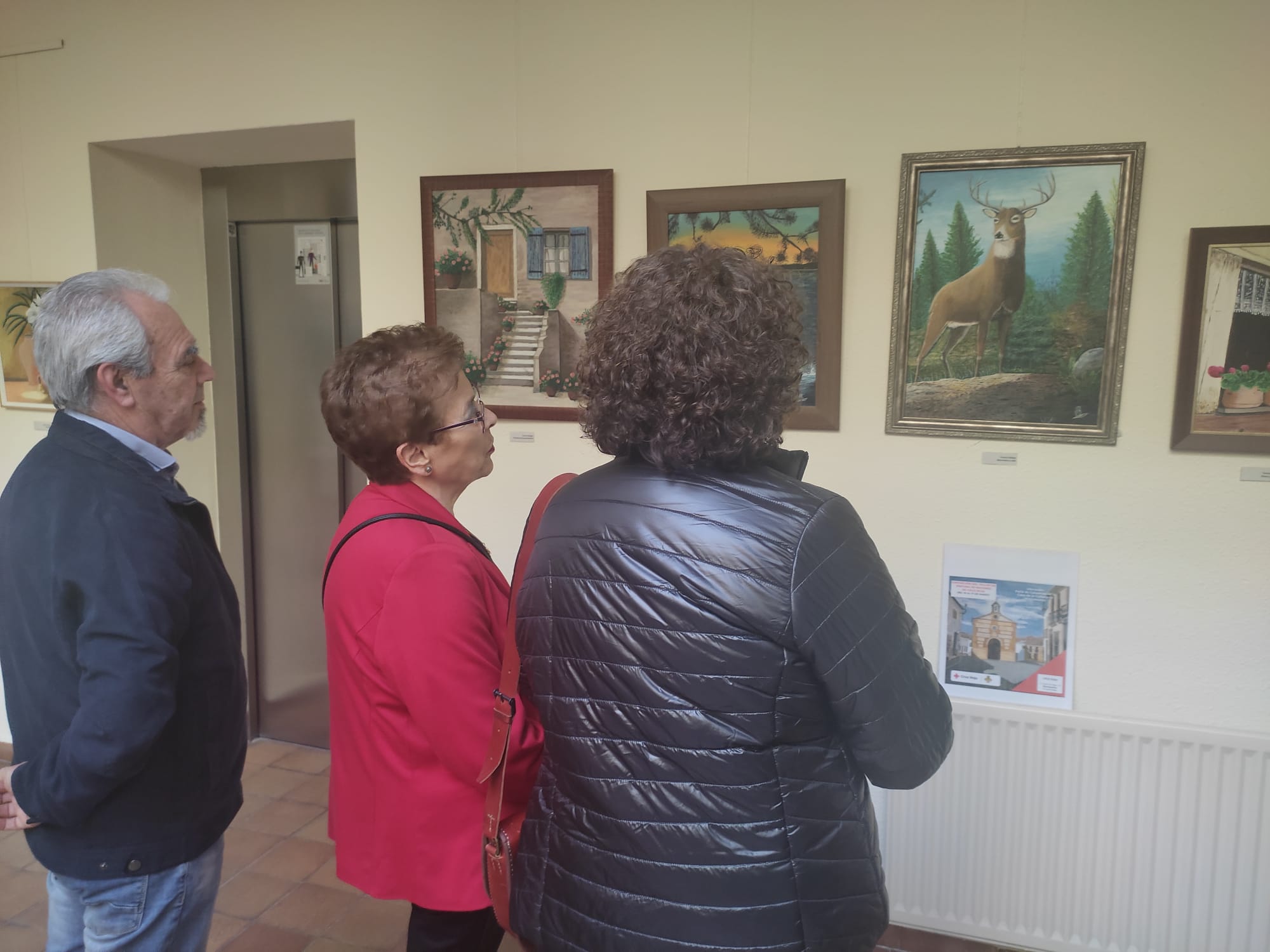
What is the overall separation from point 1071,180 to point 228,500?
3.20 meters

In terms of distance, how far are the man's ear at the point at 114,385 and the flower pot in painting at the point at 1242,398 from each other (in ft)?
7.43

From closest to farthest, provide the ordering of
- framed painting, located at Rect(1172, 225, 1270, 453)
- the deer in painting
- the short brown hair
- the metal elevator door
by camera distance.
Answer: the short brown hair, framed painting, located at Rect(1172, 225, 1270, 453), the deer in painting, the metal elevator door

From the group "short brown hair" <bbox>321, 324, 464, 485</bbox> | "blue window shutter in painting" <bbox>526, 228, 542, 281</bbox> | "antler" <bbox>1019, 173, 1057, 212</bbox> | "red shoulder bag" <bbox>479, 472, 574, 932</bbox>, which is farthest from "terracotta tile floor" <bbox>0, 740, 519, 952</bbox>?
"antler" <bbox>1019, 173, 1057, 212</bbox>

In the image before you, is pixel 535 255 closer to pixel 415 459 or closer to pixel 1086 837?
pixel 415 459

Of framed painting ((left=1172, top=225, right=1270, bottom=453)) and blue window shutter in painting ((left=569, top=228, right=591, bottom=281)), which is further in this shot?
blue window shutter in painting ((left=569, top=228, right=591, bottom=281))

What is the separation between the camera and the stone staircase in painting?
8.18ft

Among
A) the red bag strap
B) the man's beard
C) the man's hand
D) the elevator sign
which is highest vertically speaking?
the elevator sign

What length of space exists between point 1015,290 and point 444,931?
187cm

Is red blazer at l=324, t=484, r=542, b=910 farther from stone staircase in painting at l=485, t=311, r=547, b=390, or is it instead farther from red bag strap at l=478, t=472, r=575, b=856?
stone staircase in painting at l=485, t=311, r=547, b=390

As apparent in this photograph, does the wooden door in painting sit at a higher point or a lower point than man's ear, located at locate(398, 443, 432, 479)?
higher

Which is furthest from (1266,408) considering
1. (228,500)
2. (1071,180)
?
(228,500)

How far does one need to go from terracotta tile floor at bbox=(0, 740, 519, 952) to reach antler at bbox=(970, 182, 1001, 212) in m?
2.37

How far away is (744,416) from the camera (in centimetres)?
101

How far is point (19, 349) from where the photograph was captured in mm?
3207
